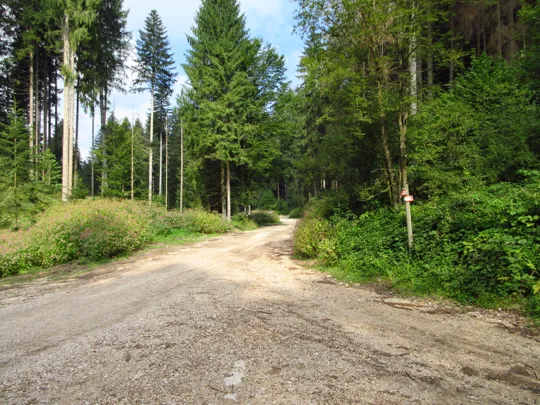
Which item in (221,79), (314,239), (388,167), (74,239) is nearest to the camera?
(388,167)

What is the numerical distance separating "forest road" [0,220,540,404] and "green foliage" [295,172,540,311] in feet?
2.58

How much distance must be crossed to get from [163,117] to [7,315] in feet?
110

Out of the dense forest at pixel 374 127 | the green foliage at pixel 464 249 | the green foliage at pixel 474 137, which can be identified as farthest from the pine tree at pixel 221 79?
the green foliage at pixel 464 249

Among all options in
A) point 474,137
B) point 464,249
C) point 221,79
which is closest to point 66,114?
point 221,79

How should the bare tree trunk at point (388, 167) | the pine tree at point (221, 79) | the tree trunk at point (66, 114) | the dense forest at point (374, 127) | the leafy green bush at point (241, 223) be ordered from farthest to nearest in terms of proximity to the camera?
the leafy green bush at point (241, 223), the pine tree at point (221, 79), the tree trunk at point (66, 114), the bare tree trunk at point (388, 167), the dense forest at point (374, 127)

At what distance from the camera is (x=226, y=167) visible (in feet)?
67.6

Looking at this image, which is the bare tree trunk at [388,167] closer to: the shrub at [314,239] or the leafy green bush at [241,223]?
the shrub at [314,239]

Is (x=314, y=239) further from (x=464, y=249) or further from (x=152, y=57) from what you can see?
(x=152, y=57)

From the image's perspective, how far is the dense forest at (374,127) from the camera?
206 inches

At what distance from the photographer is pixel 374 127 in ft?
30.4

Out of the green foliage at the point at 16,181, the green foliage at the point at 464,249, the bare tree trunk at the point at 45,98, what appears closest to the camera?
the green foliage at the point at 464,249

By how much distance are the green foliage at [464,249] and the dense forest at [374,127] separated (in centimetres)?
3

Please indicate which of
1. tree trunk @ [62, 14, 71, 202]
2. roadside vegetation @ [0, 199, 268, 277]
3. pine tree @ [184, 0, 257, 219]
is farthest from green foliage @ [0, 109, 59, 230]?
pine tree @ [184, 0, 257, 219]

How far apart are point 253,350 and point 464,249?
13.8 feet
